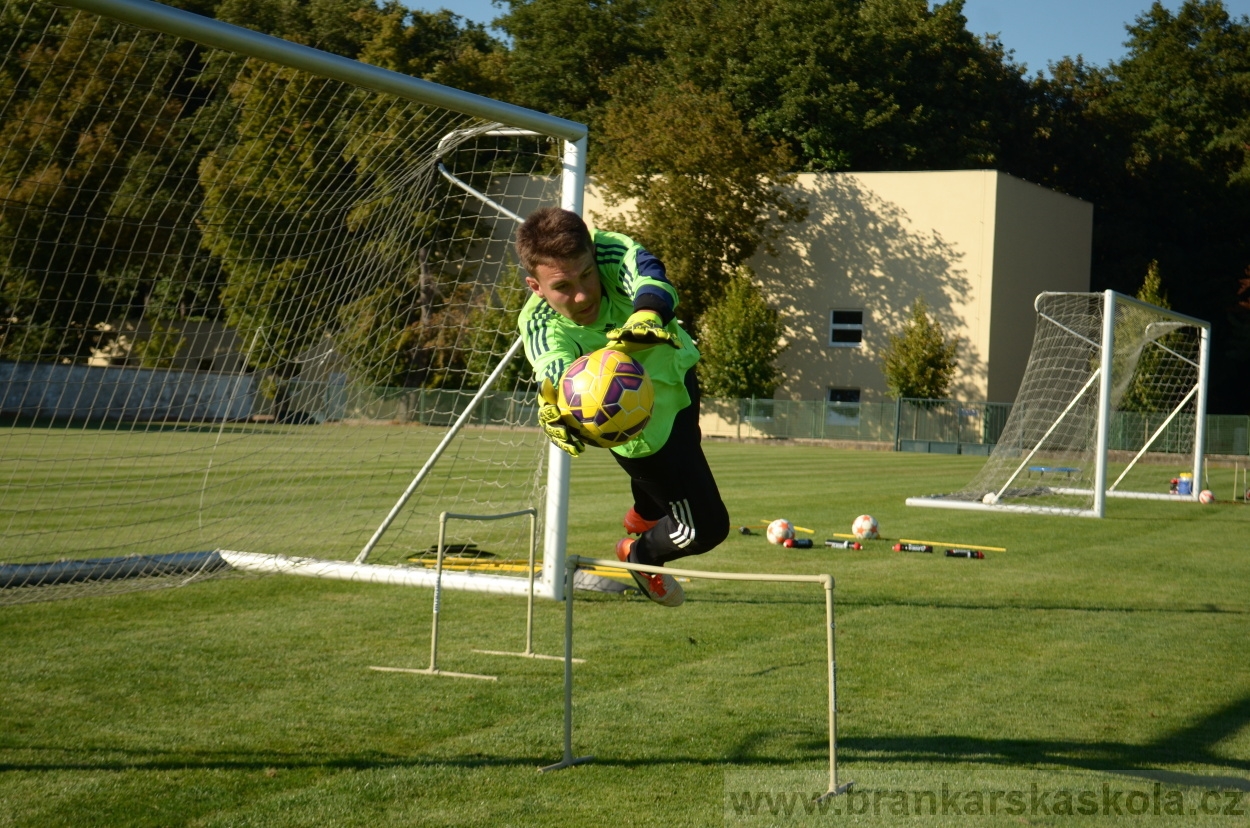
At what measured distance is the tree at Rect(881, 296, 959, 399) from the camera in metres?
40.8

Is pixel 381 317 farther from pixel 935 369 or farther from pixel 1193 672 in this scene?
pixel 935 369

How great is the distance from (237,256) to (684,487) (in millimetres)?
5120

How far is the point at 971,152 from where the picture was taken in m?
48.0

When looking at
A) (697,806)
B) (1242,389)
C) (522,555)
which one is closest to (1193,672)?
(697,806)

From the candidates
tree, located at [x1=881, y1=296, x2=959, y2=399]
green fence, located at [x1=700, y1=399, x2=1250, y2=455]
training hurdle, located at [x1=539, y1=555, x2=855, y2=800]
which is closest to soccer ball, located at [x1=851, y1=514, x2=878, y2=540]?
training hurdle, located at [x1=539, y1=555, x2=855, y2=800]

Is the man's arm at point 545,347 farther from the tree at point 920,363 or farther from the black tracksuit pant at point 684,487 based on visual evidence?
the tree at point 920,363

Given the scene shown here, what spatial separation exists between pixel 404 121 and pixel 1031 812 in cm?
754

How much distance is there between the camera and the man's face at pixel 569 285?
507 centimetres

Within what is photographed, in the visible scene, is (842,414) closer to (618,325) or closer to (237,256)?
(237,256)

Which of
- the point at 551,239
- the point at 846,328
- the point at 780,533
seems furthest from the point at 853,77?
the point at 551,239

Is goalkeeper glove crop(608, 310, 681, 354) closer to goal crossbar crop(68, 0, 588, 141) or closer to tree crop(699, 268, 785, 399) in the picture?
goal crossbar crop(68, 0, 588, 141)

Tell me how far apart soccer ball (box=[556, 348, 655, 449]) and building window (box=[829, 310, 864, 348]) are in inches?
1588

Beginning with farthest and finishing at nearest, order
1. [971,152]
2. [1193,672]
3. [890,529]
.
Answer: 1. [971,152]
2. [890,529]
3. [1193,672]

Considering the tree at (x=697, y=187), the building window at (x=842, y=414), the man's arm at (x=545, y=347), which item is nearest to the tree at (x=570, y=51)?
the tree at (x=697, y=187)
